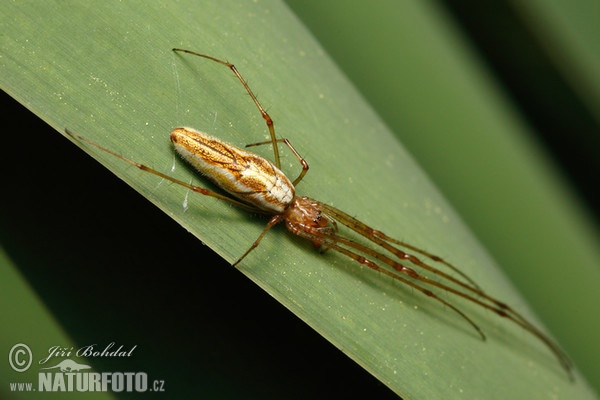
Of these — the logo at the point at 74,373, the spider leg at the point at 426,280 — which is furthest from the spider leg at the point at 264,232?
the logo at the point at 74,373

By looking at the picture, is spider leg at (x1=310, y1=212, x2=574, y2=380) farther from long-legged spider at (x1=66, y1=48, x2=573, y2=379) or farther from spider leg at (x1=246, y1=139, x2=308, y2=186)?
spider leg at (x1=246, y1=139, x2=308, y2=186)

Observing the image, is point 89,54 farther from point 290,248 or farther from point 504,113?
point 504,113

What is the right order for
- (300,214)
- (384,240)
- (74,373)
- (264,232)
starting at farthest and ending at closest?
(384,240)
(300,214)
(264,232)
(74,373)

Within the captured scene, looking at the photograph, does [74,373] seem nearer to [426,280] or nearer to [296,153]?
[296,153]

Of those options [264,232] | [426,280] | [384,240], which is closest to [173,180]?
[264,232]

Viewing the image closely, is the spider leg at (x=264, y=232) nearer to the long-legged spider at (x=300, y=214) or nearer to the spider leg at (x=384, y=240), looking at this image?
the long-legged spider at (x=300, y=214)

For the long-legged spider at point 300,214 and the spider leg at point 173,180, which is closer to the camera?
the spider leg at point 173,180
